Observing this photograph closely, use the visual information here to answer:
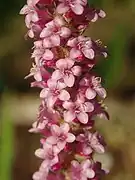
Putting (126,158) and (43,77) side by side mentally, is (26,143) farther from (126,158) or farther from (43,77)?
(43,77)

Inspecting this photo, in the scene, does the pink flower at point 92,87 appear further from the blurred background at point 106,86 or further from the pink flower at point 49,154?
the blurred background at point 106,86

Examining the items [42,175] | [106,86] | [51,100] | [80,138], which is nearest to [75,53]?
[51,100]

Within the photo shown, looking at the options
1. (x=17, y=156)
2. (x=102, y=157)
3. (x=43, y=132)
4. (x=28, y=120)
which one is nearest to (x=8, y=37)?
(x=28, y=120)

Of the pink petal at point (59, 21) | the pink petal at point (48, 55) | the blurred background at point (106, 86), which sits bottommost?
the pink petal at point (48, 55)

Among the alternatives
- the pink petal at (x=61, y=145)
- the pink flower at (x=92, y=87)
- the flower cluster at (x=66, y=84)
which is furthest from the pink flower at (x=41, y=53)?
the pink petal at (x=61, y=145)

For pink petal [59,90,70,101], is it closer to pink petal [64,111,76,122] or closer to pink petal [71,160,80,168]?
pink petal [64,111,76,122]
